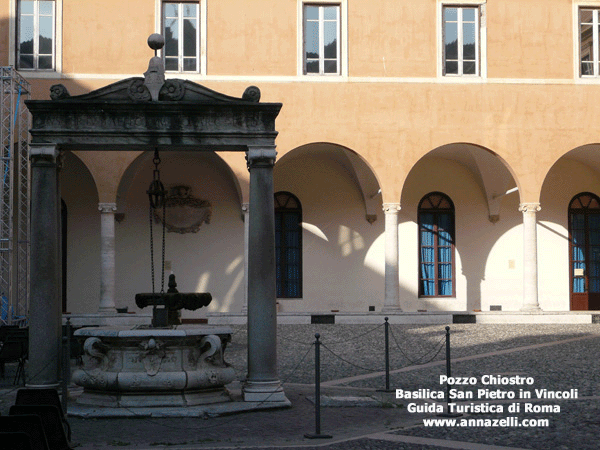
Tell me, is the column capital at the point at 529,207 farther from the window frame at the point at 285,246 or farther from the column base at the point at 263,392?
the column base at the point at 263,392

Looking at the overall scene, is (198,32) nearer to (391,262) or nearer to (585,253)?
(391,262)

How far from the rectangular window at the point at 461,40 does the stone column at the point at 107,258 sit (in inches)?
317

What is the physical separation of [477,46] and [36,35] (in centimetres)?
964

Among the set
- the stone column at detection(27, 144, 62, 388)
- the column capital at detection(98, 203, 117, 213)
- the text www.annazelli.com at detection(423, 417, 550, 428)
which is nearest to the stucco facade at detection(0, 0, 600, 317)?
the column capital at detection(98, 203, 117, 213)

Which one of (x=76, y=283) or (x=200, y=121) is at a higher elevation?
(x=200, y=121)

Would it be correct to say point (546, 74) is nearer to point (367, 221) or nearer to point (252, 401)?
point (367, 221)

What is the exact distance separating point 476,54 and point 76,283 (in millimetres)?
10750

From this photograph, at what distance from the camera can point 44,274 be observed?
358 inches

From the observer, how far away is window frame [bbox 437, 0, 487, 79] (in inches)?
790

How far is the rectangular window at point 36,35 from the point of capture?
767 inches

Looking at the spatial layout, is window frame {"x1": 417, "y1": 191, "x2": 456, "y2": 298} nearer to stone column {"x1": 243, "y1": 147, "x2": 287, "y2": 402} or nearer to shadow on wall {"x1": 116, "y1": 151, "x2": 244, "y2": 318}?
shadow on wall {"x1": 116, "y1": 151, "x2": 244, "y2": 318}

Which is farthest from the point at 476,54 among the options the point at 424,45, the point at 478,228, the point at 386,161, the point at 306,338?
the point at 306,338

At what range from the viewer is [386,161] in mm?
19922

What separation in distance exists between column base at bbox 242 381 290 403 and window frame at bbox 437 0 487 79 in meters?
12.5
